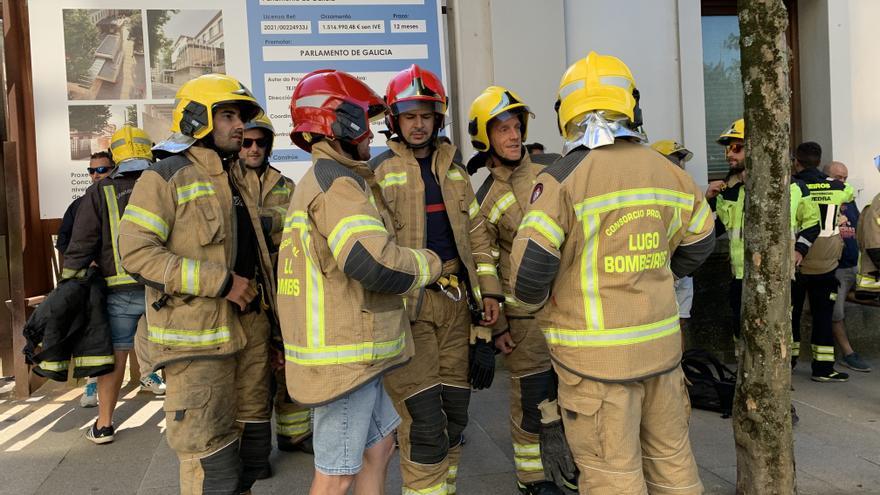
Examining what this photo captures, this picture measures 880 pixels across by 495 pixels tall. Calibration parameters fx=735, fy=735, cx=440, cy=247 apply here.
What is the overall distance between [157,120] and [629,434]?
4.99m

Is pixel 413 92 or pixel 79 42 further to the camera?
pixel 79 42

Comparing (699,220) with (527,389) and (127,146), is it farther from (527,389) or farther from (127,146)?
(127,146)

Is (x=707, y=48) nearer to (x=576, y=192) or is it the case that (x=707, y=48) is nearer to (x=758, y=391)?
(x=758, y=391)

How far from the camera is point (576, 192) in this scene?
2693 mm

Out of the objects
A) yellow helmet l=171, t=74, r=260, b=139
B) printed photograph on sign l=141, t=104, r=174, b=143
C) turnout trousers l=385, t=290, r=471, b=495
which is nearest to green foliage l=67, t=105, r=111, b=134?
printed photograph on sign l=141, t=104, r=174, b=143

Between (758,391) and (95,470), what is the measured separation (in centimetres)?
374

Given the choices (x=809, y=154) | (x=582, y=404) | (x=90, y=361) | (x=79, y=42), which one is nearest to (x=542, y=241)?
(x=582, y=404)

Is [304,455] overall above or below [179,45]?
below

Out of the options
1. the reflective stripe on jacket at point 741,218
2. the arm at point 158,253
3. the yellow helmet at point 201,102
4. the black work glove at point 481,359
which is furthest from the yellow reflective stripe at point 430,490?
the reflective stripe on jacket at point 741,218

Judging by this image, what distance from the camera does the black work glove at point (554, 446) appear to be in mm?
2919

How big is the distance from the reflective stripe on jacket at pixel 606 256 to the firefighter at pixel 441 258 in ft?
2.56

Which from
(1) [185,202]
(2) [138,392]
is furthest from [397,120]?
(2) [138,392]

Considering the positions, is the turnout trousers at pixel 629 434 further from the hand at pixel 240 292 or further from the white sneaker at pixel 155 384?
the white sneaker at pixel 155 384

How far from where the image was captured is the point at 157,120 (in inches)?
244
